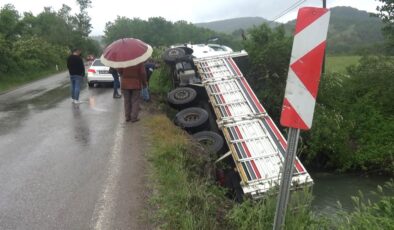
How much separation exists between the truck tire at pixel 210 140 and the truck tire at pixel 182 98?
1950mm

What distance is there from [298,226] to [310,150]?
1015 centimetres

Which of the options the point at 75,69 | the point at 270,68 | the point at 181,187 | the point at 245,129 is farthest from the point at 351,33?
the point at 181,187

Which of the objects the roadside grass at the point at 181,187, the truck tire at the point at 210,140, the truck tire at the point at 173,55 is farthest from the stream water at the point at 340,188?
the truck tire at the point at 173,55

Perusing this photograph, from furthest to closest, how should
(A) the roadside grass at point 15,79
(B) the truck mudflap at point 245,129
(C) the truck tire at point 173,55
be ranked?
1. (A) the roadside grass at point 15,79
2. (C) the truck tire at point 173,55
3. (B) the truck mudflap at point 245,129

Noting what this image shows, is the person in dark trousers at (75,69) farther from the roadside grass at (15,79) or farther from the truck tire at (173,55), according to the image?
the roadside grass at (15,79)

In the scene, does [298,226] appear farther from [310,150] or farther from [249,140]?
[310,150]

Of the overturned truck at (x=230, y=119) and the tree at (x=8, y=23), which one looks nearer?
the overturned truck at (x=230, y=119)

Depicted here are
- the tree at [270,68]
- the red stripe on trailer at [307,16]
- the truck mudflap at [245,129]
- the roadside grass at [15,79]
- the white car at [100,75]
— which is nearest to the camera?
the red stripe on trailer at [307,16]

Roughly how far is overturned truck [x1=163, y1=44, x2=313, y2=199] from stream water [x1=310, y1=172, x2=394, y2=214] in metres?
2.43

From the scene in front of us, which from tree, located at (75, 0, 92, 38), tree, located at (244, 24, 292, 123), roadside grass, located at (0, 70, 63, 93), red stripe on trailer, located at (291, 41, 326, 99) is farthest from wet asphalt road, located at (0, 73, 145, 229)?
tree, located at (75, 0, 92, 38)

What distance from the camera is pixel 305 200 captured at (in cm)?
512

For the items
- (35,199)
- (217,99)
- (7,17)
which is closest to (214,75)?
(217,99)

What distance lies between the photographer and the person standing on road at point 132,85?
33.7ft

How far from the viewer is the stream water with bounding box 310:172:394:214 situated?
37.0 feet
